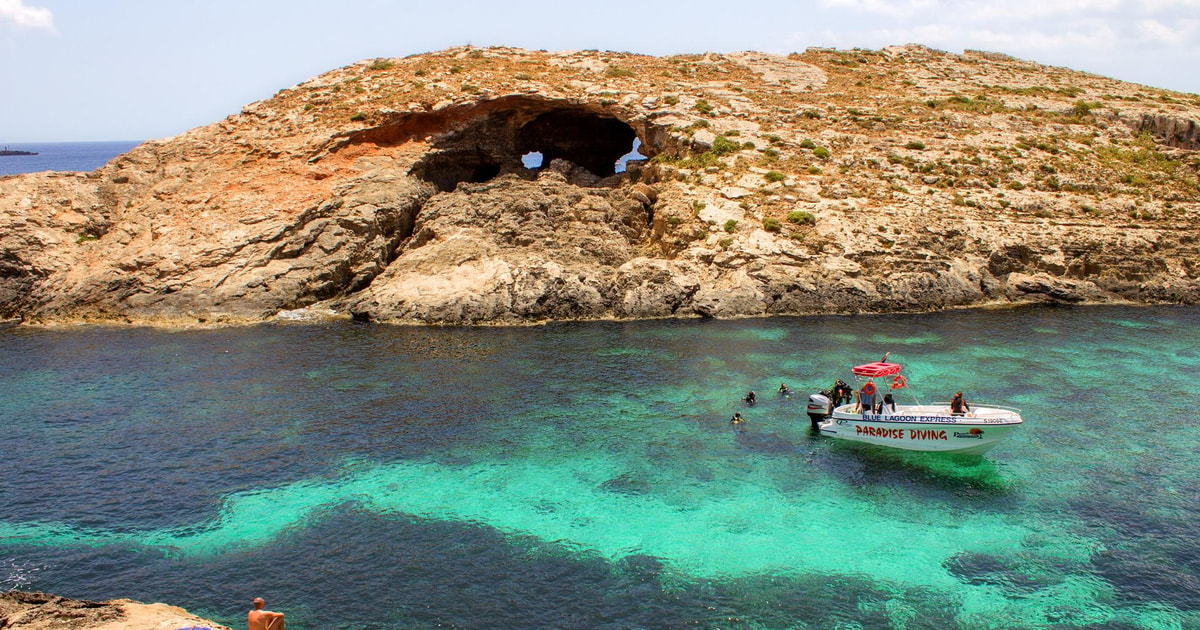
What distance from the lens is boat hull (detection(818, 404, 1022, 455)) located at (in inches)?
1319

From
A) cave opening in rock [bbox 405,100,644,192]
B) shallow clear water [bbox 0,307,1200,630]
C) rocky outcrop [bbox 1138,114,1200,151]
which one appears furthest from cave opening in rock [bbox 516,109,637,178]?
rocky outcrop [bbox 1138,114,1200,151]

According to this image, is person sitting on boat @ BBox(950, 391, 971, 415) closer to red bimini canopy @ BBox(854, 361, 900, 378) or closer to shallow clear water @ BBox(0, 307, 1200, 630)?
shallow clear water @ BBox(0, 307, 1200, 630)

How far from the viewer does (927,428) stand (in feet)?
114

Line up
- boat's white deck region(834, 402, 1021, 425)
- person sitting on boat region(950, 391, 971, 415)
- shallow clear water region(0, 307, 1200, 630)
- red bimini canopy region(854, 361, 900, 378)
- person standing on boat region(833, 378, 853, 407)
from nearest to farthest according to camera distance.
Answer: shallow clear water region(0, 307, 1200, 630) < boat's white deck region(834, 402, 1021, 425) < person sitting on boat region(950, 391, 971, 415) < red bimini canopy region(854, 361, 900, 378) < person standing on boat region(833, 378, 853, 407)

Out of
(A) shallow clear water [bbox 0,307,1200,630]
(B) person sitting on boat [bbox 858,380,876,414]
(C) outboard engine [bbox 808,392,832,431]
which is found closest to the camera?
(A) shallow clear water [bbox 0,307,1200,630]

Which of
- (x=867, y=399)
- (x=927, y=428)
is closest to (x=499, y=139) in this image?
(x=867, y=399)

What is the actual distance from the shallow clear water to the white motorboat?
86 cm

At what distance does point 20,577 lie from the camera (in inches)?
994

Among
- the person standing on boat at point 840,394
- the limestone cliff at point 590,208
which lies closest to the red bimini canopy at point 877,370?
the person standing on boat at point 840,394

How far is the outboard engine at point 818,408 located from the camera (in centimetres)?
3772

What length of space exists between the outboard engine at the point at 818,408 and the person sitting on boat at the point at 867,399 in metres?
1.59

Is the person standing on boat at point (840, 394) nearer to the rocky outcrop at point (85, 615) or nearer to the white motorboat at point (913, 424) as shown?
the white motorboat at point (913, 424)

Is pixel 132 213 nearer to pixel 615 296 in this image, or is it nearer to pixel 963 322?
pixel 615 296

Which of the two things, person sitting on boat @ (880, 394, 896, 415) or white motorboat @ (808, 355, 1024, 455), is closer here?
white motorboat @ (808, 355, 1024, 455)
